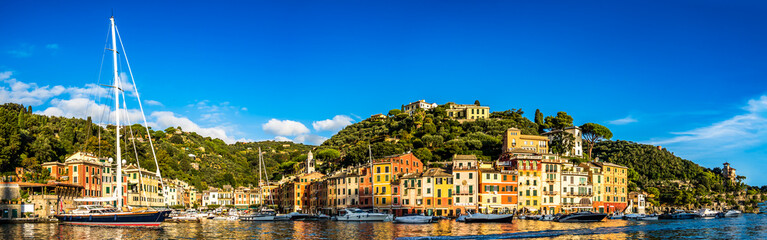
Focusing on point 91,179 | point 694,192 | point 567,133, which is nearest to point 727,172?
point 694,192

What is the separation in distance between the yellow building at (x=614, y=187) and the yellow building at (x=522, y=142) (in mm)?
13422

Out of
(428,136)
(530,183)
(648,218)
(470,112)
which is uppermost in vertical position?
(470,112)

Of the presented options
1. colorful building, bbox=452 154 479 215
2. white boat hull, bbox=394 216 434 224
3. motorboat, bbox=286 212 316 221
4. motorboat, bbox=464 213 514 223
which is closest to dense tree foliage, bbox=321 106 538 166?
colorful building, bbox=452 154 479 215

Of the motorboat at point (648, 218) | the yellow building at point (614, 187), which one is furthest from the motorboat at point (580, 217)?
the yellow building at point (614, 187)

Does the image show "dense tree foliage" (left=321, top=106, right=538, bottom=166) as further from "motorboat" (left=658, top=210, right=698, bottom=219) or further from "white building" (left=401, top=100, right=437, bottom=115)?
"motorboat" (left=658, top=210, right=698, bottom=219)

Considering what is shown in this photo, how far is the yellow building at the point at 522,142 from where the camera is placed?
11175 cm

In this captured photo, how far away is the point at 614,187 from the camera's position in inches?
4070

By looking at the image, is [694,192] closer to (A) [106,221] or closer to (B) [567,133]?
(B) [567,133]

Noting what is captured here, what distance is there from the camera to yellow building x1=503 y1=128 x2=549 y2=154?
11175 centimetres

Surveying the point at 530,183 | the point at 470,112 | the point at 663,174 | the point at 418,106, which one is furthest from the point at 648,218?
the point at 418,106

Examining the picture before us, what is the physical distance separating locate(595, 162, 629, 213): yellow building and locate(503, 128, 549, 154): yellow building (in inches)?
528

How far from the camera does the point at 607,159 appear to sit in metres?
124

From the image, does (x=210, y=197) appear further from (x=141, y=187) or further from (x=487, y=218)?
(x=487, y=218)

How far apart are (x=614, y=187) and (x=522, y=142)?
18626 millimetres
